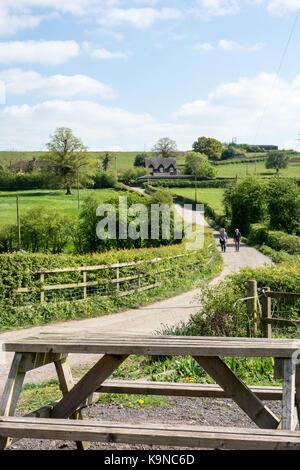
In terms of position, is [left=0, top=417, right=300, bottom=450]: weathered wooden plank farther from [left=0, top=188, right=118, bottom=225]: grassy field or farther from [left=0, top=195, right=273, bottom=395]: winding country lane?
[left=0, top=188, right=118, bottom=225]: grassy field

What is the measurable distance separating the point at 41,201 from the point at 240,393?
221 ft

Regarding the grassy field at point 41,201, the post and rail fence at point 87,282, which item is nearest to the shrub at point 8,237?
the grassy field at point 41,201

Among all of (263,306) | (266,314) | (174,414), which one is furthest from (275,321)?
(174,414)

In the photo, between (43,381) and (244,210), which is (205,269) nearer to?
(43,381)

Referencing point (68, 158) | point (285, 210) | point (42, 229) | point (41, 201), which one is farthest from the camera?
point (68, 158)

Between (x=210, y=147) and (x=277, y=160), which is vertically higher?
(x=210, y=147)

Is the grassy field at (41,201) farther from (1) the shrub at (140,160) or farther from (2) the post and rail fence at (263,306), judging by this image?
(2) the post and rail fence at (263,306)

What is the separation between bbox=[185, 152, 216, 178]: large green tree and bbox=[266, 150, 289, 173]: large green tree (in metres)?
15.8

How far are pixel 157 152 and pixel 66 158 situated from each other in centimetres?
5835

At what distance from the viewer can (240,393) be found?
12.3ft

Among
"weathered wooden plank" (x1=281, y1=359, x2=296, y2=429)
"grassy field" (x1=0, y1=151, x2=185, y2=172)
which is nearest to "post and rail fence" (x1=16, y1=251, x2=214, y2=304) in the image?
"weathered wooden plank" (x1=281, y1=359, x2=296, y2=429)

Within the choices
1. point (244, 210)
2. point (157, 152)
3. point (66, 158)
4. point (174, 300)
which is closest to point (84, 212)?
point (174, 300)

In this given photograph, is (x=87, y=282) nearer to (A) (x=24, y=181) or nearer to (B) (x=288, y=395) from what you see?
(B) (x=288, y=395)
